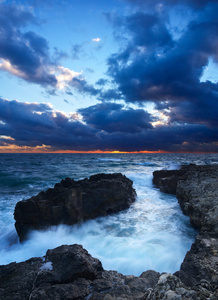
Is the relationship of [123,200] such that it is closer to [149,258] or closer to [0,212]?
[149,258]

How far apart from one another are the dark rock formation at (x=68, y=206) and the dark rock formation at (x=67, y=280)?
8.29ft

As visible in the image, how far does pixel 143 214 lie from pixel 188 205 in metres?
1.93

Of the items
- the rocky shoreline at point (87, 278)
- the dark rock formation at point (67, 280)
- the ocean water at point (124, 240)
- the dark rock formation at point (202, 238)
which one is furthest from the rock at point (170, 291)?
the ocean water at point (124, 240)

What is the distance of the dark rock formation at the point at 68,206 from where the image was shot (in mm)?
5566

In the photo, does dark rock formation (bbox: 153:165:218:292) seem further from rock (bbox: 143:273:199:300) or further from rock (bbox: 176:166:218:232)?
rock (bbox: 143:273:199:300)

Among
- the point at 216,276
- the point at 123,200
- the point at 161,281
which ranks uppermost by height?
the point at 161,281

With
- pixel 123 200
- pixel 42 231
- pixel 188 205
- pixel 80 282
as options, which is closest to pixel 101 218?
pixel 123 200

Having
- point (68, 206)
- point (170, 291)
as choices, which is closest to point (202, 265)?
point (170, 291)

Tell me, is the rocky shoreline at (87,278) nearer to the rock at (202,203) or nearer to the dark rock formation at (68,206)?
the rock at (202,203)

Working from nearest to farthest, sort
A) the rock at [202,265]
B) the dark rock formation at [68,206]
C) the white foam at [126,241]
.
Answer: the rock at [202,265], the white foam at [126,241], the dark rock formation at [68,206]

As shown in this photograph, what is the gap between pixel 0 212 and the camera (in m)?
7.95

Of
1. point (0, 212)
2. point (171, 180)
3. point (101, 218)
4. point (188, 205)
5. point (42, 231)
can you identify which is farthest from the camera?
point (171, 180)

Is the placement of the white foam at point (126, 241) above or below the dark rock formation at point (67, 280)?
below

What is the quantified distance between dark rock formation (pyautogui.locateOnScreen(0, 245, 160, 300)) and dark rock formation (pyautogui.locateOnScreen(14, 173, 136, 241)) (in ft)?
8.29
